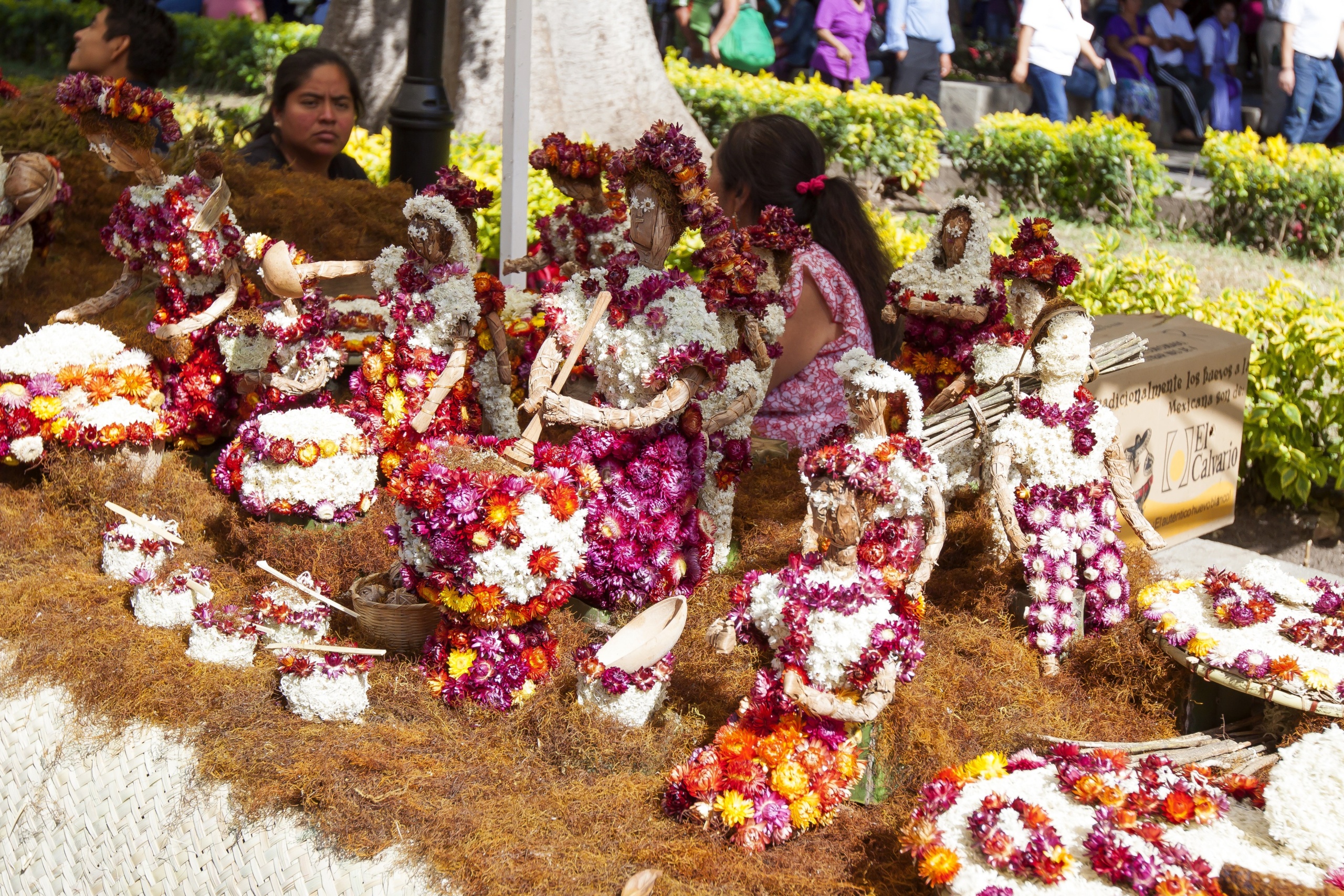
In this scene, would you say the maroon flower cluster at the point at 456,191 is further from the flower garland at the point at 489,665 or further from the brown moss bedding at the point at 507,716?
the flower garland at the point at 489,665

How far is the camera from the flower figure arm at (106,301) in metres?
3.88

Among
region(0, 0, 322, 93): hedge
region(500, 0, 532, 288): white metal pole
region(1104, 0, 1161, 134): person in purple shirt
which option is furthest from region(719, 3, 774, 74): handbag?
region(500, 0, 532, 288): white metal pole

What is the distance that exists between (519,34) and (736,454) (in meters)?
2.01

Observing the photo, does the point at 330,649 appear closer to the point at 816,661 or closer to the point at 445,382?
the point at 445,382

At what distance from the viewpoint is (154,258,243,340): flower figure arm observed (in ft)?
12.2

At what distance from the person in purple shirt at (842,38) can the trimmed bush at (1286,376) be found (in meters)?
5.44

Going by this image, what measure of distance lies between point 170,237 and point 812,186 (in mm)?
2205

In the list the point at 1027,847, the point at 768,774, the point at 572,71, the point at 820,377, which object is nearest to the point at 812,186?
the point at 820,377

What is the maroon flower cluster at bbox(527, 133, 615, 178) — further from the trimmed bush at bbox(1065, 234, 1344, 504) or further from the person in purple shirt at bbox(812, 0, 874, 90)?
the person in purple shirt at bbox(812, 0, 874, 90)

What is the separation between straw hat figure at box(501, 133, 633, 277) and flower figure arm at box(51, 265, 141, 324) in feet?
4.09

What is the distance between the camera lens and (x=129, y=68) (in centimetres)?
571

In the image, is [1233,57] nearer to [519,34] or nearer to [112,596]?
[519,34]

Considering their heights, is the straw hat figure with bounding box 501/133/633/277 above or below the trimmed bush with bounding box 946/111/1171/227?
above

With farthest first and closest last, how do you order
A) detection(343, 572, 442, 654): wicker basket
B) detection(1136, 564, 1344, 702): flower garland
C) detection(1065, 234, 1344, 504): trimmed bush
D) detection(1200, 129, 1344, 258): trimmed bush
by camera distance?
1. detection(1200, 129, 1344, 258): trimmed bush
2. detection(1065, 234, 1344, 504): trimmed bush
3. detection(343, 572, 442, 654): wicker basket
4. detection(1136, 564, 1344, 702): flower garland
